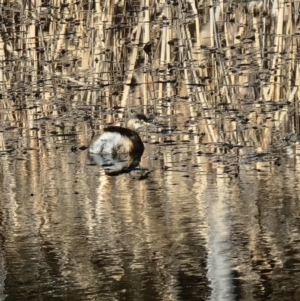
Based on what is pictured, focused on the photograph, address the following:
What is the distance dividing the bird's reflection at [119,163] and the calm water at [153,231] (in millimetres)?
48

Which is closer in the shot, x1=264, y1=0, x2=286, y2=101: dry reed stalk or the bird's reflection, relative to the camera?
the bird's reflection

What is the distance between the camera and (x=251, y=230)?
125 inches

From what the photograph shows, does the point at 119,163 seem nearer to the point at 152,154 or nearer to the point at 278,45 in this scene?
the point at 152,154

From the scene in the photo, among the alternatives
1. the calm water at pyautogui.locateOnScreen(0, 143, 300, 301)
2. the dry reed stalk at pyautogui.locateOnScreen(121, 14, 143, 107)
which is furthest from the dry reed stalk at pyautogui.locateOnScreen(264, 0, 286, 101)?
the calm water at pyautogui.locateOnScreen(0, 143, 300, 301)

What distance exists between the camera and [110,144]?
4523mm

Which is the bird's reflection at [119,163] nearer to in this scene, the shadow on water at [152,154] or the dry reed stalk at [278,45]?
the shadow on water at [152,154]

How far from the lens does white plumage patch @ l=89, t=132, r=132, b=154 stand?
14.6 ft

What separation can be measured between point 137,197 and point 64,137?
51.6 inches

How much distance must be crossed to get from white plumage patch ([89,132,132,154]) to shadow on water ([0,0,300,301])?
6 cm

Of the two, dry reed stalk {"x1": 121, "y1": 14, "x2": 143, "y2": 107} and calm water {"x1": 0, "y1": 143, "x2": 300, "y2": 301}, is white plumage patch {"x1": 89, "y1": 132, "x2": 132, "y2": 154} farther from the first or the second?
dry reed stalk {"x1": 121, "y1": 14, "x2": 143, "y2": 107}

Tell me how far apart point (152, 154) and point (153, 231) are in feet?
4.00

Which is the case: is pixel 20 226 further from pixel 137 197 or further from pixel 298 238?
pixel 298 238

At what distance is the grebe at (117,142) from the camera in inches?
175

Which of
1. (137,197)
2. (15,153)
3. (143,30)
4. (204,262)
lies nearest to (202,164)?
(137,197)
